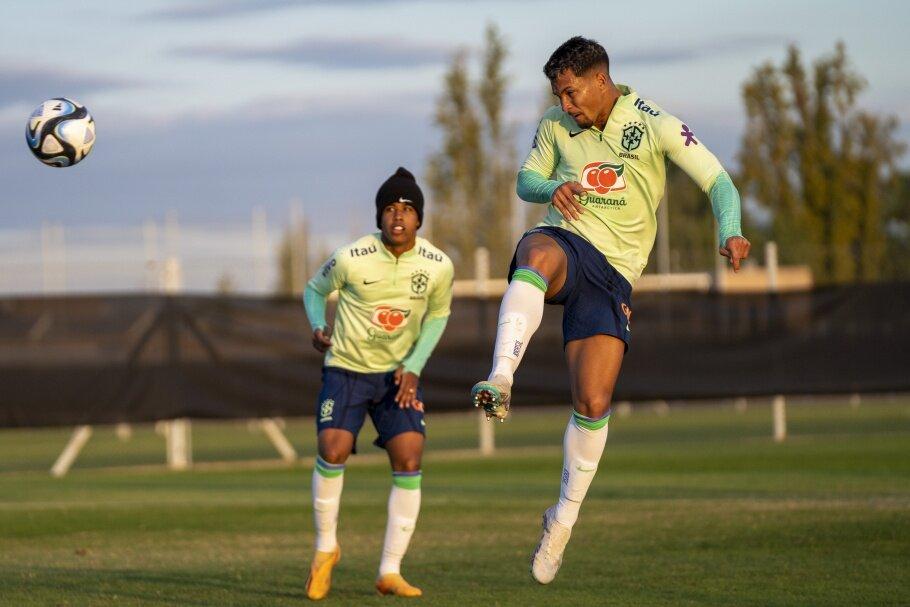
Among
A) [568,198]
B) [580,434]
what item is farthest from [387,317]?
[568,198]

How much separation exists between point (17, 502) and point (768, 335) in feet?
33.3

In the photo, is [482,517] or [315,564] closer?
[315,564]

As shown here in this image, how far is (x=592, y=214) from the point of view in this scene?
755cm

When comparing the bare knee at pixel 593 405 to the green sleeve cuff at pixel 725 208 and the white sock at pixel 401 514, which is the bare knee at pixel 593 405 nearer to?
the green sleeve cuff at pixel 725 208

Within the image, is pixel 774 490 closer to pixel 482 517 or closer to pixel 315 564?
pixel 482 517

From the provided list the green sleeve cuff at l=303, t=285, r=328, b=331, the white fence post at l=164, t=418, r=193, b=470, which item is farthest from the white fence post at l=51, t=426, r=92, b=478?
the green sleeve cuff at l=303, t=285, r=328, b=331

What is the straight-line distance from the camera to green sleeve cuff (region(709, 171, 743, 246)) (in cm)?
700

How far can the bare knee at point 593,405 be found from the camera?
742 centimetres

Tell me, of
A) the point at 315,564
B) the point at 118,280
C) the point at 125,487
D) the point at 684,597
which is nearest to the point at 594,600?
the point at 684,597

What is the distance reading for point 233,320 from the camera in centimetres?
1873

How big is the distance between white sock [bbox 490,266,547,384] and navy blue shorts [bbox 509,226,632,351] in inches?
10.9

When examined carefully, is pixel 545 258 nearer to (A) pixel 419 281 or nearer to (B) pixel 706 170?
(B) pixel 706 170

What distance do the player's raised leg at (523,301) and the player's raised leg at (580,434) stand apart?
38 centimetres

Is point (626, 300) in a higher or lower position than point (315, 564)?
higher
